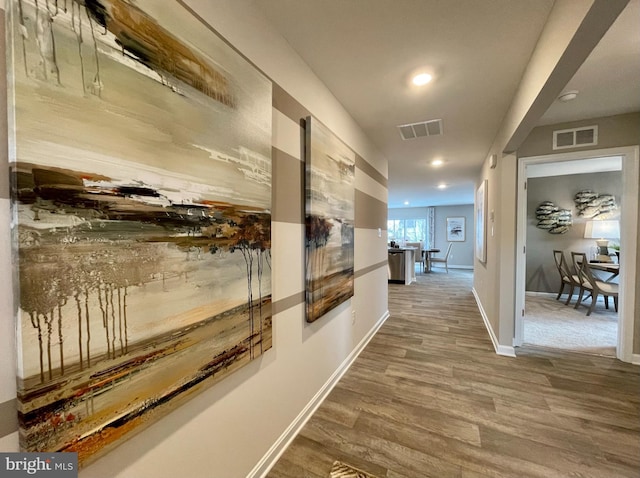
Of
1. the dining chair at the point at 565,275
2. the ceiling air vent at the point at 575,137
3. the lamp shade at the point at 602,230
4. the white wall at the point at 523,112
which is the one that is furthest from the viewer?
the lamp shade at the point at 602,230

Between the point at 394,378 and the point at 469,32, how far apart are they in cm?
263

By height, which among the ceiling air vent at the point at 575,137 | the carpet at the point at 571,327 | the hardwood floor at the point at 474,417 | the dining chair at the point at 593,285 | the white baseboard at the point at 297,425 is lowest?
the hardwood floor at the point at 474,417

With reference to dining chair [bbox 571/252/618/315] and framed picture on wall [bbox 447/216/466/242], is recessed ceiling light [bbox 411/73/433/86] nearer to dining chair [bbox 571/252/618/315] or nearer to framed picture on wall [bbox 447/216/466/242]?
dining chair [bbox 571/252/618/315]

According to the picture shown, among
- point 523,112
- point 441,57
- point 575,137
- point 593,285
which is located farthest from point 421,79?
point 593,285

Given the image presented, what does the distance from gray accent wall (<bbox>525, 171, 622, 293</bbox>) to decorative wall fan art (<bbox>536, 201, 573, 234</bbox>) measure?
0.07m

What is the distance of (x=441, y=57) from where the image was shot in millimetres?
1782

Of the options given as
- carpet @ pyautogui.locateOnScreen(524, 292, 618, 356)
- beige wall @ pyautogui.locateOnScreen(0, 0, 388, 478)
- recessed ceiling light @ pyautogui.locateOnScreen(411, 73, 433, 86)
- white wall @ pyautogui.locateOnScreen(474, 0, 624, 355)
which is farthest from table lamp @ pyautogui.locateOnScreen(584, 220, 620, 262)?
beige wall @ pyautogui.locateOnScreen(0, 0, 388, 478)

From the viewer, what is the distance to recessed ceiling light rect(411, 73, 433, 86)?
199cm

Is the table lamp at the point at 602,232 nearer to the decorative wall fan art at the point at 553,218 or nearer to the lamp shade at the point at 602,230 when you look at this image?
the lamp shade at the point at 602,230

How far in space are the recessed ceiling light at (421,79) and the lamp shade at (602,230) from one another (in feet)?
17.7

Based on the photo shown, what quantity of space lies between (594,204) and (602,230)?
1.92ft

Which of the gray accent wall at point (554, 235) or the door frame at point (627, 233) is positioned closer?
the door frame at point (627, 233)

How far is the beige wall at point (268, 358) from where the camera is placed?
32.6 inches

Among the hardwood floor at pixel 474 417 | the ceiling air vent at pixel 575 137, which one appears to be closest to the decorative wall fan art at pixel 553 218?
the ceiling air vent at pixel 575 137
